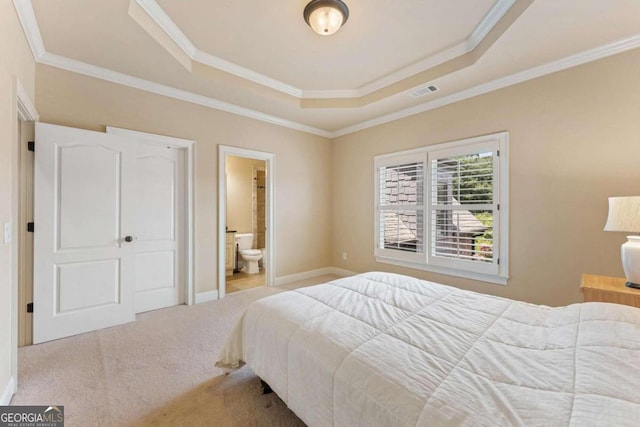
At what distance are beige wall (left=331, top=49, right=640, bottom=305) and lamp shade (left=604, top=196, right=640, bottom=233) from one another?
2.03 feet

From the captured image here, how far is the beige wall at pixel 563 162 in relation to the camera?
7.81 feet

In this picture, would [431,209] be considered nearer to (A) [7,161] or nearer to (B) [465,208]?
(B) [465,208]

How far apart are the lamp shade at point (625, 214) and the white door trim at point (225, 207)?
3.70 metres

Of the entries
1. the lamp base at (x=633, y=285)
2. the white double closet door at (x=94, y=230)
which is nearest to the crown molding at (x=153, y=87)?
the white double closet door at (x=94, y=230)

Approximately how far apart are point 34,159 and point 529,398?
3.72 m

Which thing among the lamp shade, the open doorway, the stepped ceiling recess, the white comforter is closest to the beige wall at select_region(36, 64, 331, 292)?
the stepped ceiling recess

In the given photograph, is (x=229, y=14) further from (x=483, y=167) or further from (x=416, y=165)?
(x=483, y=167)

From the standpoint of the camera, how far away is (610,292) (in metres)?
1.91

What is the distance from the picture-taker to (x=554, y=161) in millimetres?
2707

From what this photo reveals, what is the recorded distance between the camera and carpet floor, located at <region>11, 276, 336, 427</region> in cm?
162

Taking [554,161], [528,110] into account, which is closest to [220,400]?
[554,161]

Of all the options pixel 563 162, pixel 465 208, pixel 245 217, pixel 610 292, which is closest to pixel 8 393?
pixel 610 292

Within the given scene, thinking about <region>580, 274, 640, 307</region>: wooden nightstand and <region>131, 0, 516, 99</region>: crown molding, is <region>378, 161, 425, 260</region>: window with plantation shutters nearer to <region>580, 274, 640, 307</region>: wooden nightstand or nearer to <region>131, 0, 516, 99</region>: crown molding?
<region>131, 0, 516, 99</region>: crown molding

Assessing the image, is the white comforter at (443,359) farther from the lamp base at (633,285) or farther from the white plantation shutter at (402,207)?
the white plantation shutter at (402,207)
